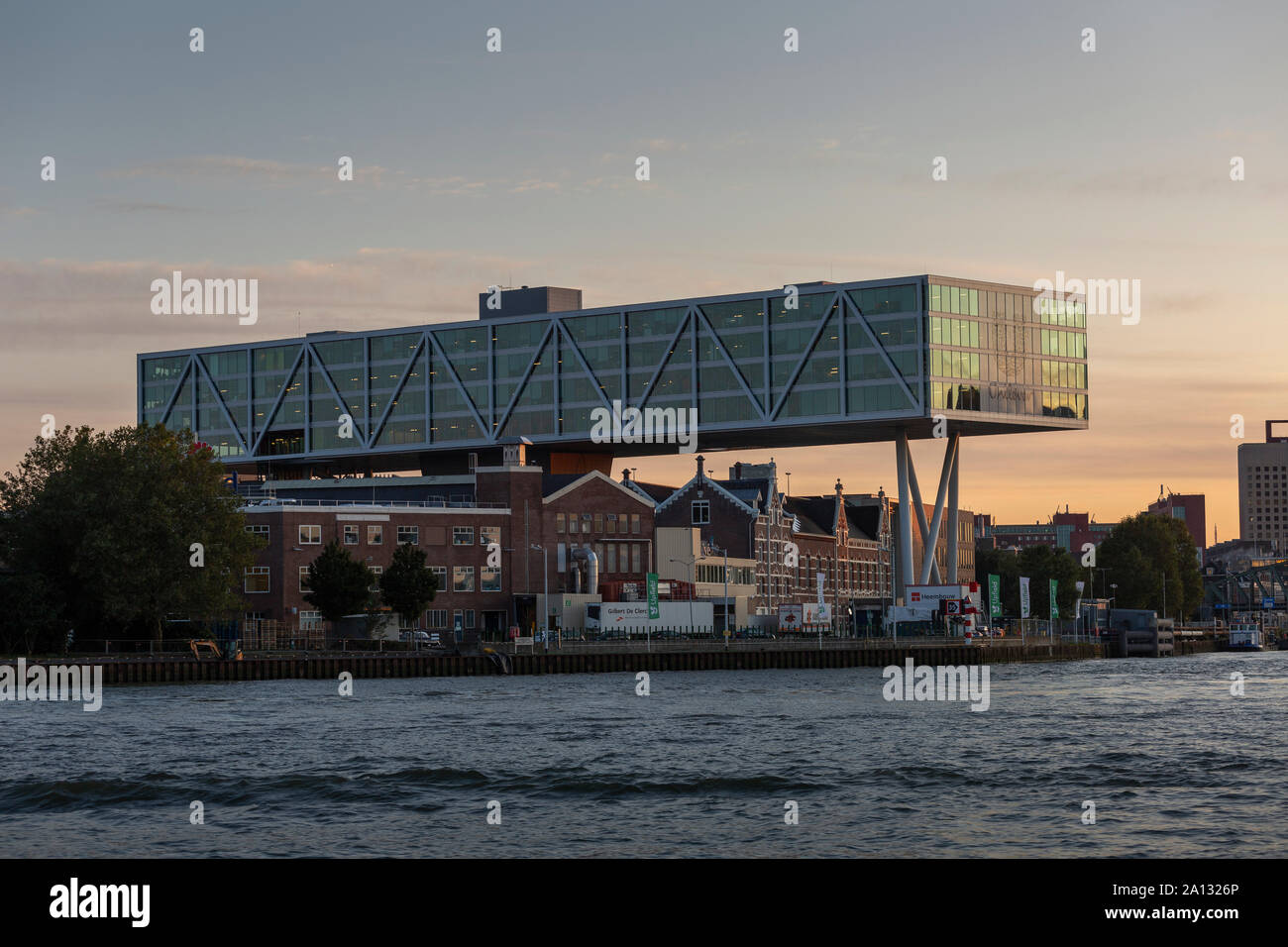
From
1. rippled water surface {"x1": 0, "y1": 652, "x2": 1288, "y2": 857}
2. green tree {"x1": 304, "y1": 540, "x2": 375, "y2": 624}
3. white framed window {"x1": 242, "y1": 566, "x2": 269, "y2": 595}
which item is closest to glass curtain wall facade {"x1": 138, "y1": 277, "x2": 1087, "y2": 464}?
white framed window {"x1": 242, "y1": 566, "x2": 269, "y2": 595}

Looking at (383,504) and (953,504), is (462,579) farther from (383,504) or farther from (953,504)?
(953,504)

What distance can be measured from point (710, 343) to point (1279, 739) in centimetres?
9505

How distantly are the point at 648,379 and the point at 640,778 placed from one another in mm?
106355

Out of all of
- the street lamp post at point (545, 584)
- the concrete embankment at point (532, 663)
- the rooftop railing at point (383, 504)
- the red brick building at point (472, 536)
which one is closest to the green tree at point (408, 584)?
the red brick building at point (472, 536)

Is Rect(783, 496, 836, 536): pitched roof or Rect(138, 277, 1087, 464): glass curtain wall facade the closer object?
Rect(138, 277, 1087, 464): glass curtain wall facade

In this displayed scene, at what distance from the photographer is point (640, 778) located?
128 ft

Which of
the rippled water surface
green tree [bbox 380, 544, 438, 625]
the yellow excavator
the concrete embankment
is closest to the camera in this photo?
the rippled water surface

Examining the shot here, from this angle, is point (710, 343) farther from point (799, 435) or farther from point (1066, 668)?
point (1066, 668)

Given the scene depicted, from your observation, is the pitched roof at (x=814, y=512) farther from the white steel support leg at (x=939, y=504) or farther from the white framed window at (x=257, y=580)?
the white framed window at (x=257, y=580)

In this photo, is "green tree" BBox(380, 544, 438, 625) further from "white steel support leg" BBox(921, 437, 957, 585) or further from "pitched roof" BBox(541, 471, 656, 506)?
"white steel support leg" BBox(921, 437, 957, 585)

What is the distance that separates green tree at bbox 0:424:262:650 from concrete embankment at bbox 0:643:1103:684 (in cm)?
707

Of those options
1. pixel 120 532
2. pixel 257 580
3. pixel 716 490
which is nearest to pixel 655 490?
pixel 716 490

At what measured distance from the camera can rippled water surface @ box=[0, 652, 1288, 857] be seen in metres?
29.4
